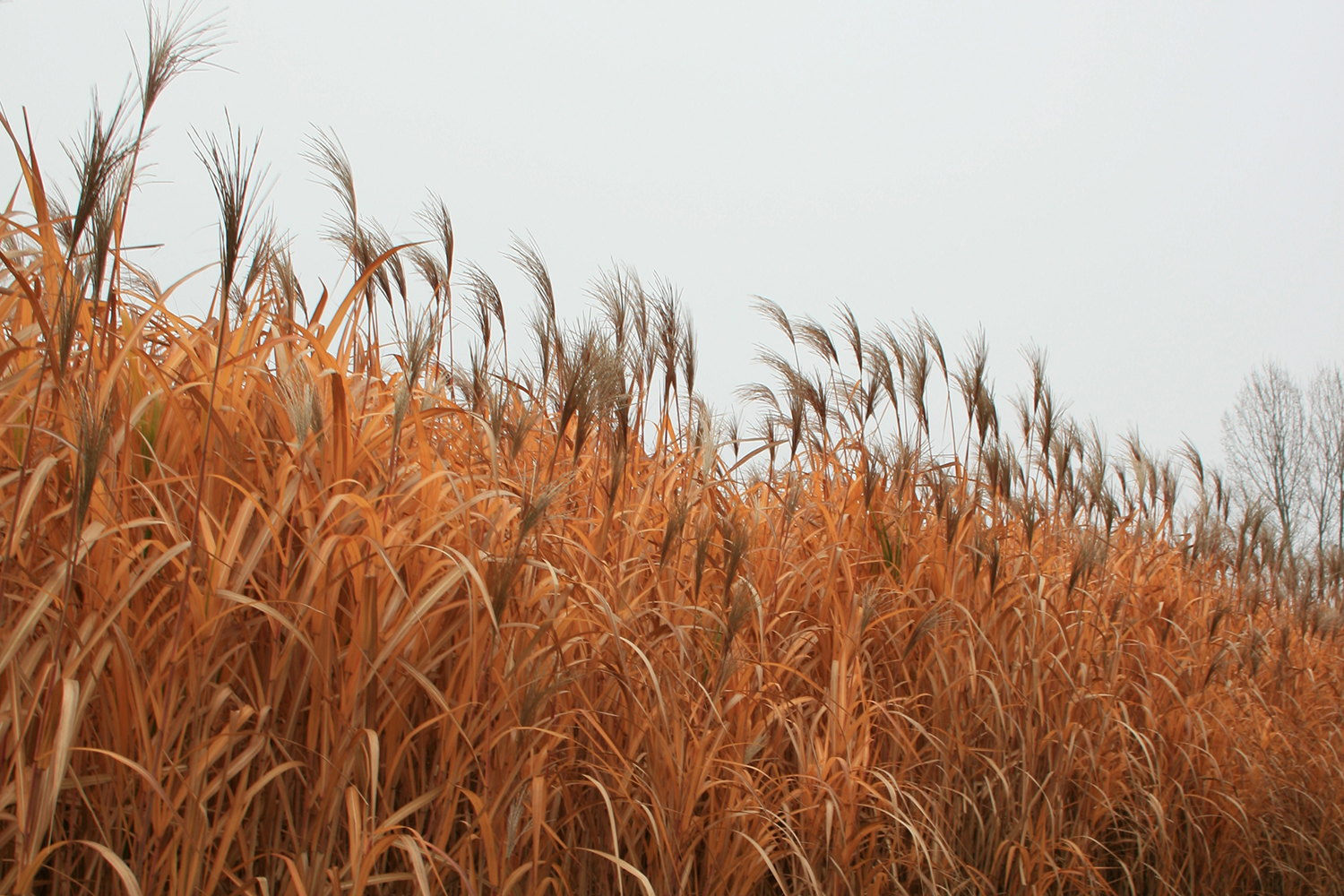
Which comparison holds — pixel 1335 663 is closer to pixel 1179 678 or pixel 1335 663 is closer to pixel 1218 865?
pixel 1179 678

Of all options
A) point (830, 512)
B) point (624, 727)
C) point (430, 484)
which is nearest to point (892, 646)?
point (830, 512)

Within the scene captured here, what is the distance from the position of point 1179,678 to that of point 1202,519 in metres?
0.90

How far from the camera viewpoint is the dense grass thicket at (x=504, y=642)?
1246 millimetres

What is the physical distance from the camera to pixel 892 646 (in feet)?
8.75

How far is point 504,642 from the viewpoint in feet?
5.22

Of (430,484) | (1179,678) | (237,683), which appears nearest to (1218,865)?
(1179,678)

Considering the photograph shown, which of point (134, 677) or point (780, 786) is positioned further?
point (780, 786)

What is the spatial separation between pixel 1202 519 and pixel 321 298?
3861 millimetres

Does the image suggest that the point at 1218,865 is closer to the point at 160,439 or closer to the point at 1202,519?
the point at 1202,519

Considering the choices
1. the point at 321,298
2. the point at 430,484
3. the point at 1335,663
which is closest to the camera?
the point at 430,484

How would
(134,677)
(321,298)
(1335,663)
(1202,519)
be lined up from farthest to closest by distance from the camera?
(1335,663), (1202,519), (321,298), (134,677)

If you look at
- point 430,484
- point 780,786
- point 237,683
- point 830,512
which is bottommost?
point 780,786

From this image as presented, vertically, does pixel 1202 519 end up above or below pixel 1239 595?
above

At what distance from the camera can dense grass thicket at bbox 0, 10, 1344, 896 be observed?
1.25 metres
